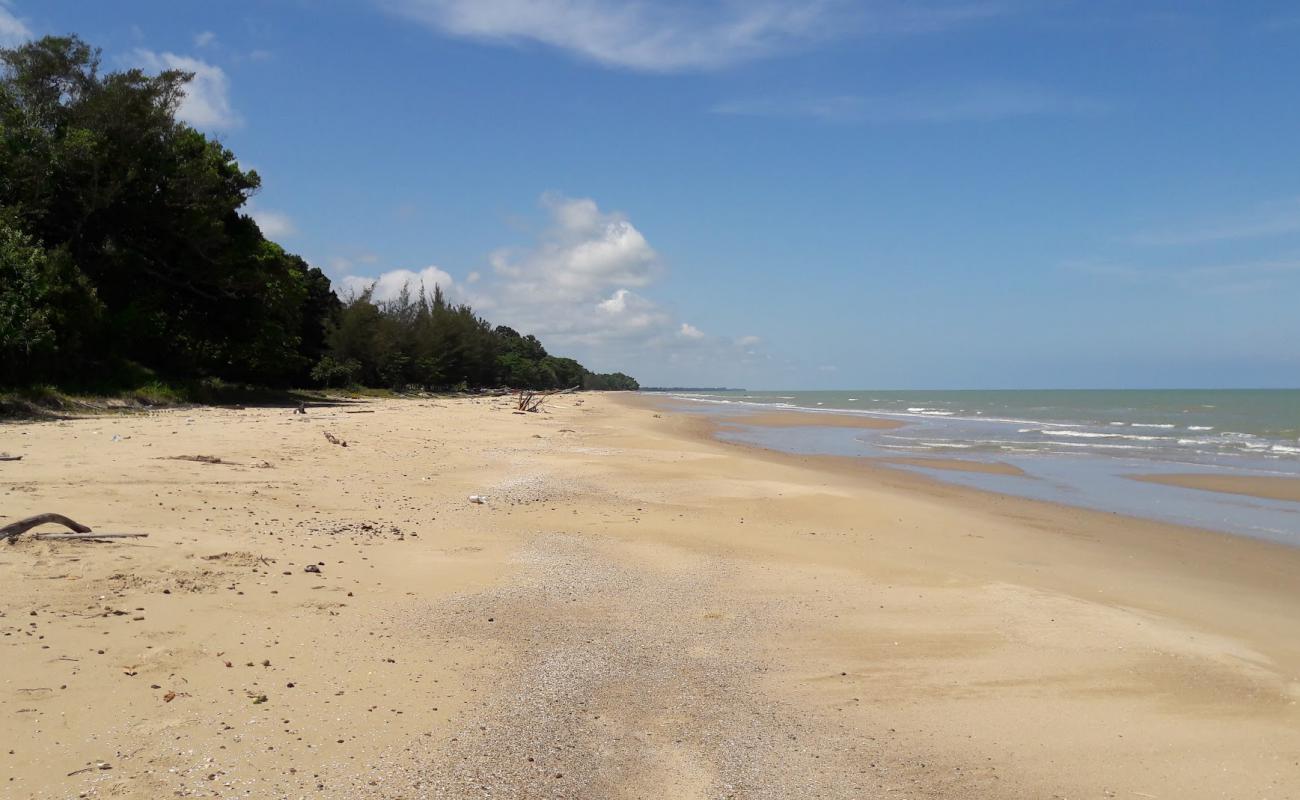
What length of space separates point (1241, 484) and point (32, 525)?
2170cm

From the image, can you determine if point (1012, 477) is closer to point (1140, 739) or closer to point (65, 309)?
point (1140, 739)

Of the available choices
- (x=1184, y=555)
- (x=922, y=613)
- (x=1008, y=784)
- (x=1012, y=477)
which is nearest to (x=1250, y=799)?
(x=1008, y=784)

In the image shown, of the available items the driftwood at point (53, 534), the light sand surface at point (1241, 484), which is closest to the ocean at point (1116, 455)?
the light sand surface at point (1241, 484)

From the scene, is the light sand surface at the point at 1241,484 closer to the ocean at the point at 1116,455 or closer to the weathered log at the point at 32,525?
the ocean at the point at 1116,455

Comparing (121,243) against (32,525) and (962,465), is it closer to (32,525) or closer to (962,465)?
(32,525)

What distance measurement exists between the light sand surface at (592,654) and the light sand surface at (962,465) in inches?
386

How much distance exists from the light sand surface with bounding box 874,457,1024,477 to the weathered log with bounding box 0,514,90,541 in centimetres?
1858

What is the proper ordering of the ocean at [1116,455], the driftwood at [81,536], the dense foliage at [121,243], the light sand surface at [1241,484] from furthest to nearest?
1. the dense foliage at [121,243]
2. the light sand surface at [1241,484]
3. the ocean at [1116,455]
4. the driftwood at [81,536]

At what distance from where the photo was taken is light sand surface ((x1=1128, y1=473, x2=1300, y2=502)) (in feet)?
55.4

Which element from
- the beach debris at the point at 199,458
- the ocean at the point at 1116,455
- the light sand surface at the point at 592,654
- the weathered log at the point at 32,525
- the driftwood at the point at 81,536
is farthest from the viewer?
the ocean at the point at 1116,455

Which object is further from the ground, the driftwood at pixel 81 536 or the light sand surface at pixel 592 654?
the driftwood at pixel 81 536

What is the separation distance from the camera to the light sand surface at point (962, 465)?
20.3 metres

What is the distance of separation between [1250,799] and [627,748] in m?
2.99

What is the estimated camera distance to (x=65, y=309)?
20625 millimetres
